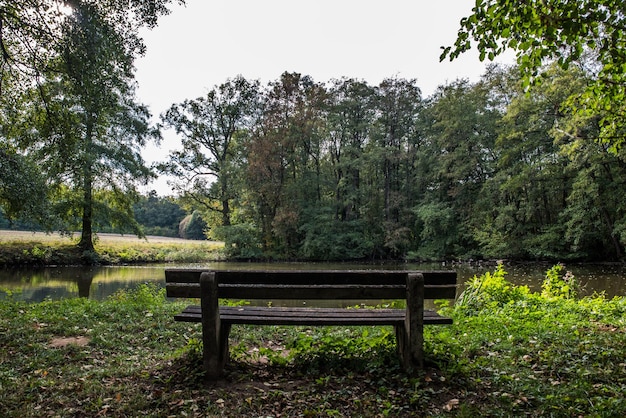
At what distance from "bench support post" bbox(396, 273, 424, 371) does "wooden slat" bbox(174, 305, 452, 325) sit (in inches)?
4.6

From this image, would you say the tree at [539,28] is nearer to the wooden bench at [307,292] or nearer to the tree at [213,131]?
the wooden bench at [307,292]

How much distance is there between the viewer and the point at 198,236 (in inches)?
2014

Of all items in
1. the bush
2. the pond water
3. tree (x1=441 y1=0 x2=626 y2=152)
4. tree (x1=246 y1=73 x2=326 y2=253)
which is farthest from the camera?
tree (x1=246 y1=73 x2=326 y2=253)

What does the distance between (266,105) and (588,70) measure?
66.8 ft

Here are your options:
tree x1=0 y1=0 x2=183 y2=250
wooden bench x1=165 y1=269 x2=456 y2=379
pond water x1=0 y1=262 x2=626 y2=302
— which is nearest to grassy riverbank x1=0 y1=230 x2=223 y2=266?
pond water x1=0 y1=262 x2=626 y2=302

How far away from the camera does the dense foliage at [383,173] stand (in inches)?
942

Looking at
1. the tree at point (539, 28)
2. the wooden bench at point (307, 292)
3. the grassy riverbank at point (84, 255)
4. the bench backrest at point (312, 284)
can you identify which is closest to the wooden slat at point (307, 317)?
the wooden bench at point (307, 292)

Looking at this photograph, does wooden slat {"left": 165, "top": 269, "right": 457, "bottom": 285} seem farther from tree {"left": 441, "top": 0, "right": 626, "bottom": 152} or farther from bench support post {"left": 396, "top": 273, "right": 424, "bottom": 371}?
tree {"left": 441, "top": 0, "right": 626, "bottom": 152}

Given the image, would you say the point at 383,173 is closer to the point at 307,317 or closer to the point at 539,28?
the point at 539,28

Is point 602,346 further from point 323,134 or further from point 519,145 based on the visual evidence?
point 323,134

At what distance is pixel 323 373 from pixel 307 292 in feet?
2.77

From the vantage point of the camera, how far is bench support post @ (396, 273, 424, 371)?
136 inches

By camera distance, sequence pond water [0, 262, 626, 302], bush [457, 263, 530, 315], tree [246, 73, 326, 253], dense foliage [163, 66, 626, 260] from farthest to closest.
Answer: tree [246, 73, 326, 253] → dense foliage [163, 66, 626, 260] → pond water [0, 262, 626, 302] → bush [457, 263, 530, 315]

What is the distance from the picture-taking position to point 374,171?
32281 millimetres
